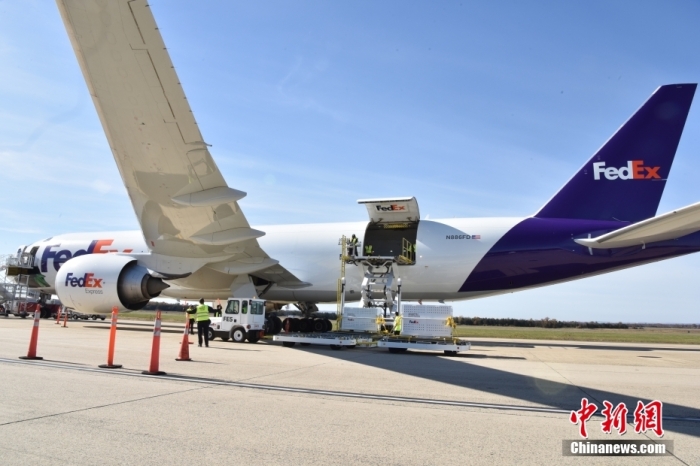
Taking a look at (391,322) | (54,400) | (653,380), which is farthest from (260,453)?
(391,322)

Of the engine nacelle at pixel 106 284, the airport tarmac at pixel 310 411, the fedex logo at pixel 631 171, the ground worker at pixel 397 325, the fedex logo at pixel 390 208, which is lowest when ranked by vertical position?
the airport tarmac at pixel 310 411

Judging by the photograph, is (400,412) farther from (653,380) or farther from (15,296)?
(15,296)

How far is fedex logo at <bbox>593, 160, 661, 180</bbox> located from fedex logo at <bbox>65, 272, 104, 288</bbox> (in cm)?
1685

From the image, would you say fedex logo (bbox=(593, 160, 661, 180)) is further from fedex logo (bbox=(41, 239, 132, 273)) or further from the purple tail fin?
fedex logo (bbox=(41, 239, 132, 273))

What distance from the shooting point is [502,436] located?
4773 mm

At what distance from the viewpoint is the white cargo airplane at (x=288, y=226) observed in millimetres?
10977

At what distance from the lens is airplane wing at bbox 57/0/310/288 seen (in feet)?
33.1

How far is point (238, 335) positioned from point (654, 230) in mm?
11673

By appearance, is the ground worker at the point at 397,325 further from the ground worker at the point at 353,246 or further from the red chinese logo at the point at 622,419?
the red chinese logo at the point at 622,419

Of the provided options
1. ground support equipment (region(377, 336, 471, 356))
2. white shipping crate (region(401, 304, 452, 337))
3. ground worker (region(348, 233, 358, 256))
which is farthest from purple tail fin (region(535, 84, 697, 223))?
ground worker (region(348, 233, 358, 256))

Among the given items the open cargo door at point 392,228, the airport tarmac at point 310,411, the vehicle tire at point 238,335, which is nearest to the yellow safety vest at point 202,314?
the vehicle tire at point 238,335

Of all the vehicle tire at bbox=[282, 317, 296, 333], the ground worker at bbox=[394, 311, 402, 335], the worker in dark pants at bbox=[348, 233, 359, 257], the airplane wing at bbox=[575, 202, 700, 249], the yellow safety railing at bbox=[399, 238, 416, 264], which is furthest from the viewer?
the vehicle tire at bbox=[282, 317, 296, 333]

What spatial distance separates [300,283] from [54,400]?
14196 millimetres

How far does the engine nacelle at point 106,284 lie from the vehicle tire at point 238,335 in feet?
12.9
